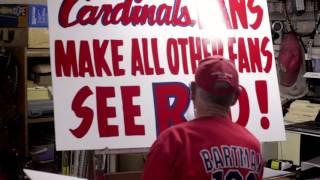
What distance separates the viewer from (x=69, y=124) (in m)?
1.84

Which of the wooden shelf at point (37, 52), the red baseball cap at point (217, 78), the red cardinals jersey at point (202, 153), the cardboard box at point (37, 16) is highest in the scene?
the cardboard box at point (37, 16)

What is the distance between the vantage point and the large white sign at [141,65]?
1871 millimetres

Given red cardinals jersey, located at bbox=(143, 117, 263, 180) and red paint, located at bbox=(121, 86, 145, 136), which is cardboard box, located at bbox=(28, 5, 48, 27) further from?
red cardinals jersey, located at bbox=(143, 117, 263, 180)

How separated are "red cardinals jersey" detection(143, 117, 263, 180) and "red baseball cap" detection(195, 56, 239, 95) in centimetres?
9

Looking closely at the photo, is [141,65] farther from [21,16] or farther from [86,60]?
[21,16]

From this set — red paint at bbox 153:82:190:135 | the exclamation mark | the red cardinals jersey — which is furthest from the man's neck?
the exclamation mark

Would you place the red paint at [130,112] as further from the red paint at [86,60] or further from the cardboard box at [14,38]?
the cardboard box at [14,38]

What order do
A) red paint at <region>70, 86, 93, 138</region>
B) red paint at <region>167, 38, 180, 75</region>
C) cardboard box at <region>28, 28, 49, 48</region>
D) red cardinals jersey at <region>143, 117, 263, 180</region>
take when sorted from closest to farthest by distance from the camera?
red cardinals jersey at <region>143, 117, 263, 180</region>, red paint at <region>70, 86, 93, 138</region>, red paint at <region>167, 38, 180, 75</region>, cardboard box at <region>28, 28, 49, 48</region>

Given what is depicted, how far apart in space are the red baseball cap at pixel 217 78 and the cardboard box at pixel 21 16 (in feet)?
9.31

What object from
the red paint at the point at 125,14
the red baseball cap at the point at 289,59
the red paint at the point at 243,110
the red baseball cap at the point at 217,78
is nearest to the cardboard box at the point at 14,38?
the red baseball cap at the point at 289,59

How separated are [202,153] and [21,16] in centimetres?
306

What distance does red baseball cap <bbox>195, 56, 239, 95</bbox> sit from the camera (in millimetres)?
1472

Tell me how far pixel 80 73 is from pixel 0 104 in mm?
2429

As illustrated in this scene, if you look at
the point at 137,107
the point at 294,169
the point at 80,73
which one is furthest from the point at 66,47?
the point at 294,169
